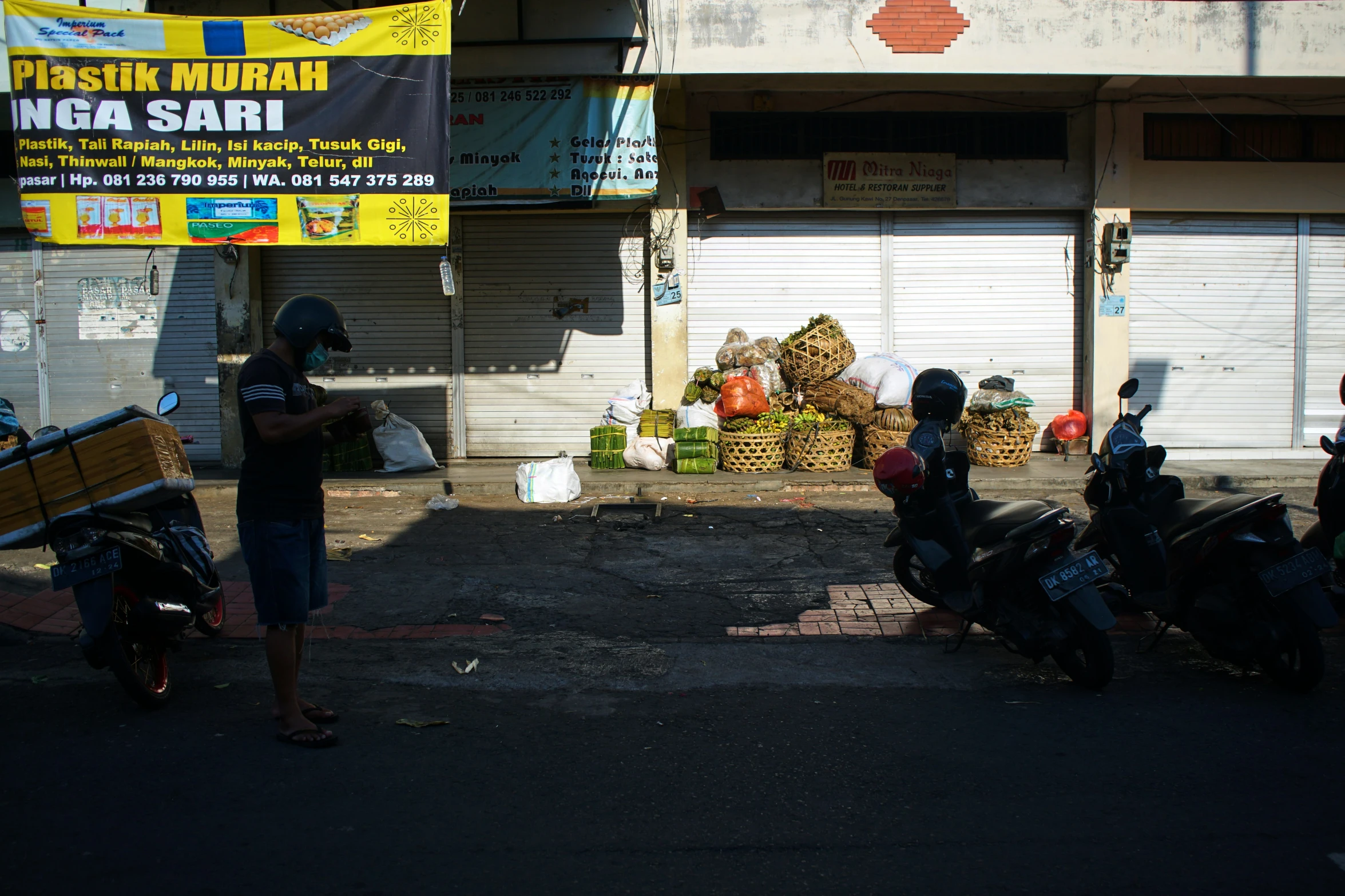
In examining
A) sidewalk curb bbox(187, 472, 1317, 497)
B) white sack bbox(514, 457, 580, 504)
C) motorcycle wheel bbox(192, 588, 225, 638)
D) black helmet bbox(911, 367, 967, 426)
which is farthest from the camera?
sidewalk curb bbox(187, 472, 1317, 497)

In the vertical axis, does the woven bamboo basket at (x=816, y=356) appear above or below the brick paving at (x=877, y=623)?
above

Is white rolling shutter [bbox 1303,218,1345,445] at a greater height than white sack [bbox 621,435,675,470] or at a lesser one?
greater

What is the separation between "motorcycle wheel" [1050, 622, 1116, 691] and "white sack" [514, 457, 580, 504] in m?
5.93

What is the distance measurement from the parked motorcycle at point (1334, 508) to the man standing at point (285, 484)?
16.5ft

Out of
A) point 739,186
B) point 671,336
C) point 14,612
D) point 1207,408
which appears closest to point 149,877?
point 14,612

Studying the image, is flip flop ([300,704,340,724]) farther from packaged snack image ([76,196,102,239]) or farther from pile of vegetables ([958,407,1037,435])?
pile of vegetables ([958,407,1037,435])

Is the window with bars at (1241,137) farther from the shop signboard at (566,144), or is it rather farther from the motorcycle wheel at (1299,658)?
the motorcycle wheel at (1299,658)

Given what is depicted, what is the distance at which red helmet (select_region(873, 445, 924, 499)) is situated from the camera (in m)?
4.91

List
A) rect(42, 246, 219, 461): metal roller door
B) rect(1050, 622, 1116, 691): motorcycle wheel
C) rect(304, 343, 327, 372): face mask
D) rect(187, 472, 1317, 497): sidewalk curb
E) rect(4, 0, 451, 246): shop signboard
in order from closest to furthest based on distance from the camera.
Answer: rect(304, 343, 327, 372): face mask → rect(1050, 622, 1116, 691): motorcycle wheel → rect(4, 0, 451, 246): shop signboard → rect(187, 472, 1317, 497): sidewalk curb → rect(42, 246, 219, 461): metal roller door

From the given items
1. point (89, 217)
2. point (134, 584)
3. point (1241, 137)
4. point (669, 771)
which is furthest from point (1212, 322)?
point (89, 217)

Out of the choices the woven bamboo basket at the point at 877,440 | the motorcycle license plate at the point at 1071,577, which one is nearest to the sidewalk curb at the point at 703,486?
the woven bamboo basket at the point at 877,440

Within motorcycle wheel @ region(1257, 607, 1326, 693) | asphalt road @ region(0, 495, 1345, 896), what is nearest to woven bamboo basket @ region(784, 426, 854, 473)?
asphalt road @ region(0, 495, 1345, 896)

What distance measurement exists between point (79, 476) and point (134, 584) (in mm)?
558

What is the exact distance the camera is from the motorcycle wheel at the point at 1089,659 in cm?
444
